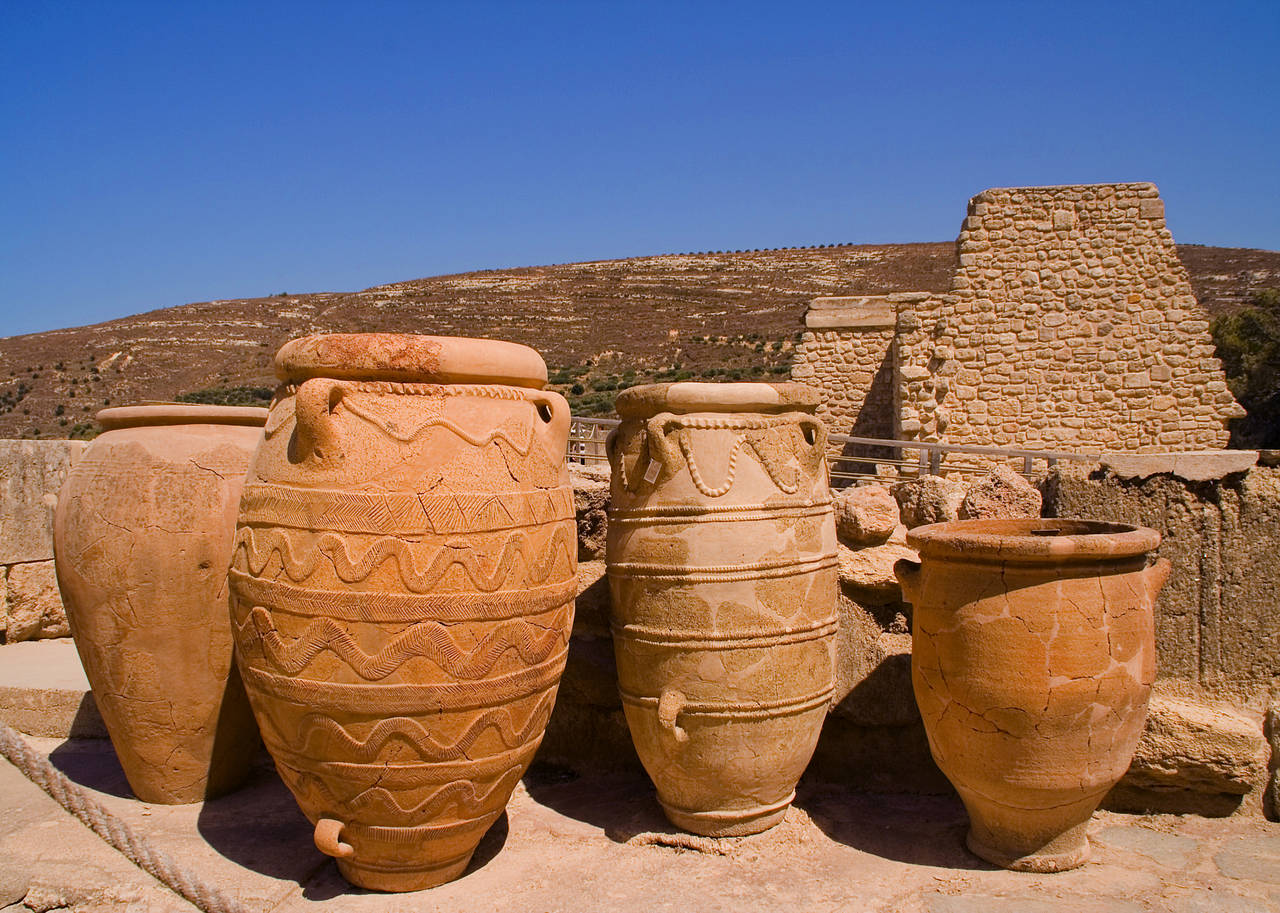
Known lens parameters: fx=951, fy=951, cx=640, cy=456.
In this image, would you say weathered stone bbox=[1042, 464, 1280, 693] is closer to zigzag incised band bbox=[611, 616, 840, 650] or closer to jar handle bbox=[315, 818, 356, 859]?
zigzag incised band bbox=[611, 616, 840, 650]

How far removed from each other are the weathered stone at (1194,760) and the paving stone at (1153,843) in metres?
0.16

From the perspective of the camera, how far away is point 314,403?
2.39 meters

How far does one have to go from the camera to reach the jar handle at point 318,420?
240 cm

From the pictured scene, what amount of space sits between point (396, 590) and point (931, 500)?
2.29 m

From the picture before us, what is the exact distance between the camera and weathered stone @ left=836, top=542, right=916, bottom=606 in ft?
11.6

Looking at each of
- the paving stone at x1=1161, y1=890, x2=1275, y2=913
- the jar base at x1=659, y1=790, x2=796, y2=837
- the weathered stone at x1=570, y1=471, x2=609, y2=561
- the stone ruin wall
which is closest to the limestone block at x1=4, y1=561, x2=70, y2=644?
the weathered stone at x1=570, y1=471, x2=609, y2=561

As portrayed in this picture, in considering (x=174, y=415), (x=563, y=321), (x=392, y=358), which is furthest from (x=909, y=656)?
(x=563, y=321)

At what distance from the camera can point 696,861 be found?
2932 millimetres

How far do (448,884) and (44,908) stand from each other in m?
1.08

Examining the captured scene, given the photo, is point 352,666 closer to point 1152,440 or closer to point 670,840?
point 670,840

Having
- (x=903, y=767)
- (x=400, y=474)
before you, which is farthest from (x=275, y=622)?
(x=903, y=767)

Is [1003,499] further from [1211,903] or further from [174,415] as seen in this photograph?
[174,415]

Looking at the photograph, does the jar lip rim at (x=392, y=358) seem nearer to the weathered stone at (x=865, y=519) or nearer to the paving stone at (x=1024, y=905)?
the weathered stone at (x=865, y=519)

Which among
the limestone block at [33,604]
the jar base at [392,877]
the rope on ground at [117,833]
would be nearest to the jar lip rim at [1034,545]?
the jar base at [392,877]
